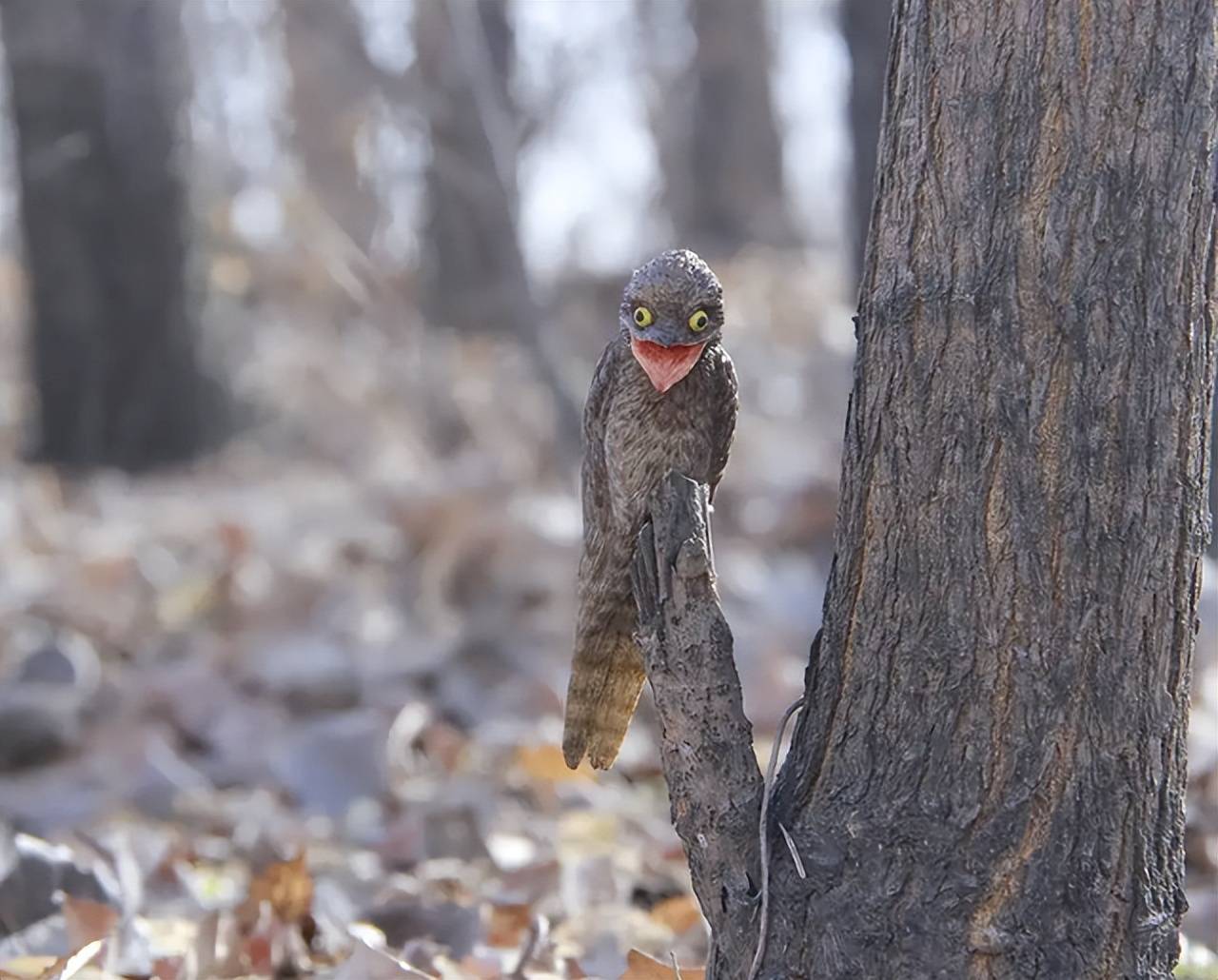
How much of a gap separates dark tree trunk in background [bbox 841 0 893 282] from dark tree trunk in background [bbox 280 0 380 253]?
1707mm

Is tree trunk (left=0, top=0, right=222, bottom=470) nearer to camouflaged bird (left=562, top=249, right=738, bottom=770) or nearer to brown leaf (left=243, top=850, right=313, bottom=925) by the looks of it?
brown leaf (left=243, top=850, right=313, bottom=925)

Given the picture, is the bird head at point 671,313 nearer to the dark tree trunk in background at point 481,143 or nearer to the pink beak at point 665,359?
the pink beak at point 665,359

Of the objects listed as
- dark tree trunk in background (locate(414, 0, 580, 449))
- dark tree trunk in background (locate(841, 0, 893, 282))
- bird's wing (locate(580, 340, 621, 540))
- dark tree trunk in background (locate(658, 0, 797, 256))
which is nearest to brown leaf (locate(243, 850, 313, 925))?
bird's wing (locate(580, 340, 621, 540))

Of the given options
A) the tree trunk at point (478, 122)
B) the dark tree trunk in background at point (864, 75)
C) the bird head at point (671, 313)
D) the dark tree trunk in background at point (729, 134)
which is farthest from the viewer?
the dark tree trunk in background at point (729, 134)

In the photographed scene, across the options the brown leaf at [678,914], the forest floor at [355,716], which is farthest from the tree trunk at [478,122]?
the brown leaf at [678,914]

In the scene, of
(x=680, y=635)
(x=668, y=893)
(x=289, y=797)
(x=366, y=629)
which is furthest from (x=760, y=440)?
(x=680, y=635)

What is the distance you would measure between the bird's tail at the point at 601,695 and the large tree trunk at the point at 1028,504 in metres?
0.39

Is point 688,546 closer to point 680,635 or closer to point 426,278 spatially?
point 680,635

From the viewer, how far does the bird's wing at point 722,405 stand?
2207mm

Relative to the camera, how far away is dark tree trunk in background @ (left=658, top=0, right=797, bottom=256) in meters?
15.0

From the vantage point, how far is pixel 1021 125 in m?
1.95

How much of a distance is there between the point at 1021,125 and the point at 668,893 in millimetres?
1980

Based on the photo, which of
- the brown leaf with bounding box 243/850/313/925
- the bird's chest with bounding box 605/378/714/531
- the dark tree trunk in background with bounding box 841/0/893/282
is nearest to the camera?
the bird's chest with bounding box 605/378/714/531

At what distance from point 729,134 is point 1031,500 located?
13875 millimetres
